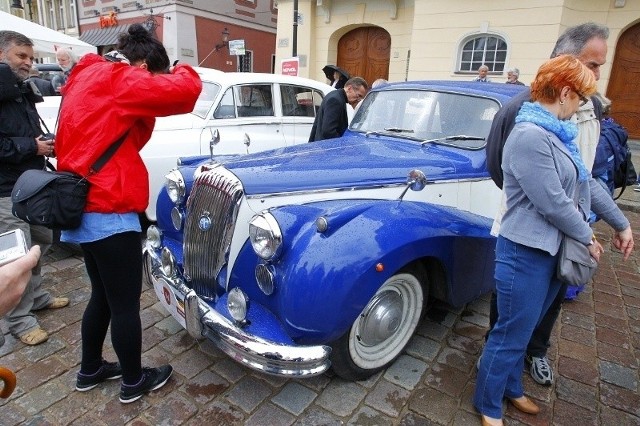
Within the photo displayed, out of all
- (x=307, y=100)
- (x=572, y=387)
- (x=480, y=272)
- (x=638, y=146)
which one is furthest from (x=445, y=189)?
(x=638, y=146)

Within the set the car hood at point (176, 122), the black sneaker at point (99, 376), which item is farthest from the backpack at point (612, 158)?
the car hood at point (176, 122)

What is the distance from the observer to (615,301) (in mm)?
3680

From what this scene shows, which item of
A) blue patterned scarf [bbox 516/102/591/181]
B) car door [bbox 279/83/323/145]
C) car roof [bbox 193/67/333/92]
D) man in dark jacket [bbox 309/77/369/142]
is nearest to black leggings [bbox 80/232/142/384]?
blue patterned scarf [bbox 516/102/591/181]

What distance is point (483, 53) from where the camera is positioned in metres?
10.6

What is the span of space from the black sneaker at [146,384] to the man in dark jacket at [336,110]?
9.83 ft

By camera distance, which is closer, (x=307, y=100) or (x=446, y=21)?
(x=307, y=100)

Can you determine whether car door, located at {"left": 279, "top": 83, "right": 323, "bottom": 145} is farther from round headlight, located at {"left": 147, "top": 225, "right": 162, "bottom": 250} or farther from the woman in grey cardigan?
the woman in grey cardigan

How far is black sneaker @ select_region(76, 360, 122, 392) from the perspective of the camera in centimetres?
235

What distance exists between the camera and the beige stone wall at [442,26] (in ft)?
30.4

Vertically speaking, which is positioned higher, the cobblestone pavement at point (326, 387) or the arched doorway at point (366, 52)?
the arched doorway at point (366, 52)

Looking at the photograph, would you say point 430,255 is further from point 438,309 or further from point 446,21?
point 446,21

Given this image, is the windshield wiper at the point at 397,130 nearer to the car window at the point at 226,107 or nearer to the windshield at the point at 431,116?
the windshield at the point at 431,116

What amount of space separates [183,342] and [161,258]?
627 mm

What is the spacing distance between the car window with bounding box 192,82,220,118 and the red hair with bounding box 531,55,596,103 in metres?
4.10
